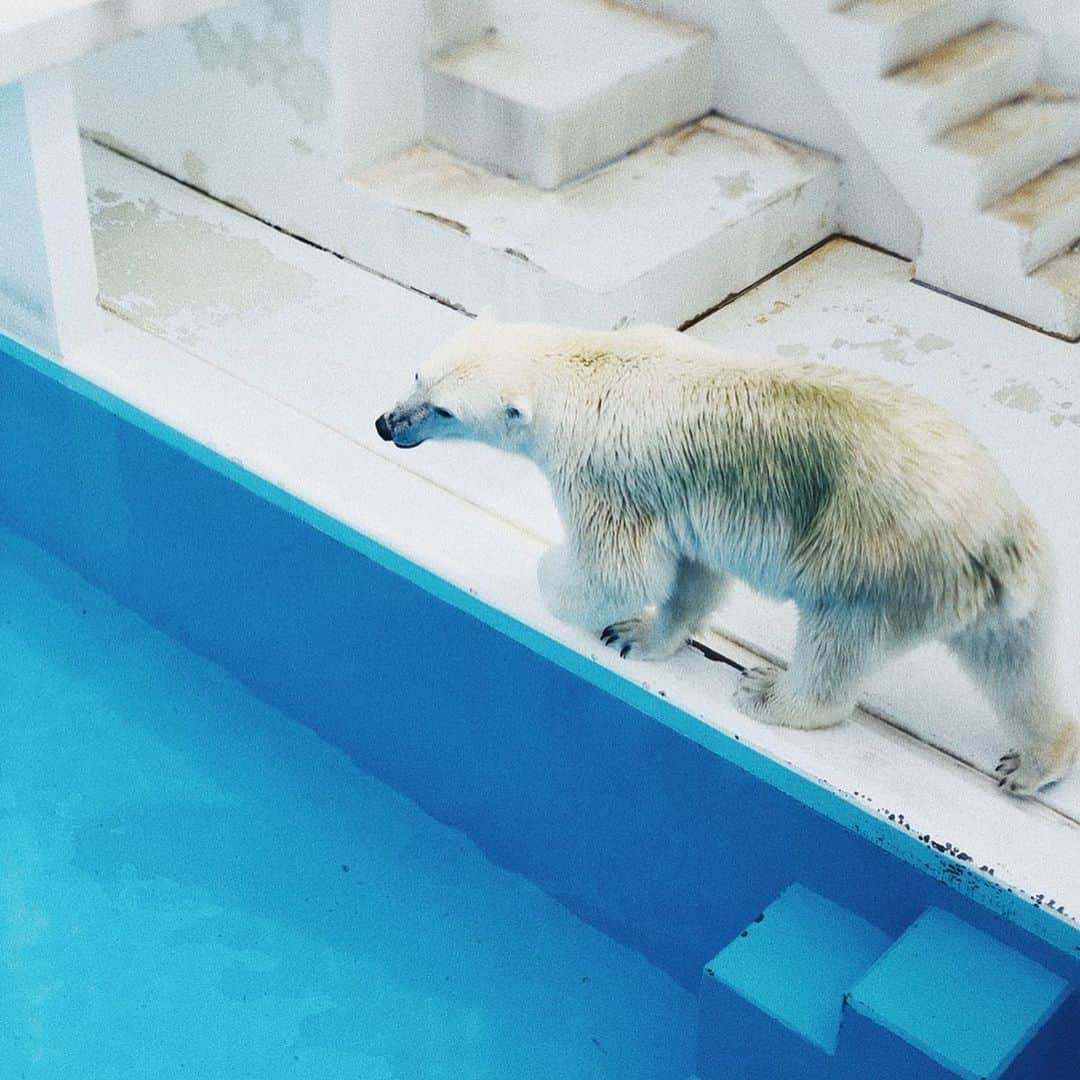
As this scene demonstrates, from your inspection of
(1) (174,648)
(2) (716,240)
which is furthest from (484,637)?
(2) (716,240)

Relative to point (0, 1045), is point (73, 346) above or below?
above

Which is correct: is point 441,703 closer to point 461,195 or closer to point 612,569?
point 612,569

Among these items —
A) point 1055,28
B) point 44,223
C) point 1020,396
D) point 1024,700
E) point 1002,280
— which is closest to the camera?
point 1024,700

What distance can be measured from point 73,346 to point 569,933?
3.99 ft

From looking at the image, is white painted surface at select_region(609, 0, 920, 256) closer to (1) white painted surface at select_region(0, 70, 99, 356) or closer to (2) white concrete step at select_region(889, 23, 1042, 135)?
(2) white concrete step at select_region(889, 23, 1042, 135)

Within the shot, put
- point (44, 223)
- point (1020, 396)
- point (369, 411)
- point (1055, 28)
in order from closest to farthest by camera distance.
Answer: point (44, 223) → point (369, 411) → point (1020, 396) → point (1055, 28)

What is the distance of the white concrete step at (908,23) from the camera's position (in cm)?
315


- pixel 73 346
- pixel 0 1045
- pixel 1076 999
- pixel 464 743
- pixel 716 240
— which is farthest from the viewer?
pixel 716 240

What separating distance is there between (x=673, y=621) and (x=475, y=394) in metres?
0.42

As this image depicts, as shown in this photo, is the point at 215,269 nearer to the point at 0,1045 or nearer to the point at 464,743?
the point at 464,743

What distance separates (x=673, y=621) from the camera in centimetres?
224

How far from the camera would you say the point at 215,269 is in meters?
3.12

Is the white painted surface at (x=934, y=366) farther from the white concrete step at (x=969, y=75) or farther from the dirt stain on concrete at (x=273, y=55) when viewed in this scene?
the dirt stain on concrete at (x=273, y=55)

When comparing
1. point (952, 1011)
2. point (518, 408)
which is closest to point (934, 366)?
point (518, 408)
